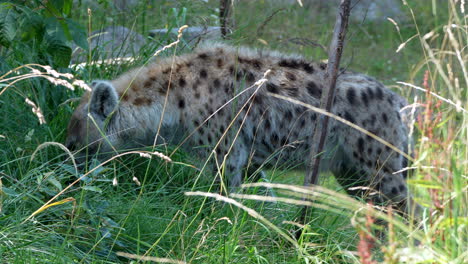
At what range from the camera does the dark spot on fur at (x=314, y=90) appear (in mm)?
4465

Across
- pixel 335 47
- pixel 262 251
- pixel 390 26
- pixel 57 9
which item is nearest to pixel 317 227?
pixel 262 251

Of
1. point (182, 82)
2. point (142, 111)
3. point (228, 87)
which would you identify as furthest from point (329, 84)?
point (142, 111)

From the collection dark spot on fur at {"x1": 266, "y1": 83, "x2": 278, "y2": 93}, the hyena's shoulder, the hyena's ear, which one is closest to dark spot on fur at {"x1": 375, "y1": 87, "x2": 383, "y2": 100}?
the hyena's shoulder

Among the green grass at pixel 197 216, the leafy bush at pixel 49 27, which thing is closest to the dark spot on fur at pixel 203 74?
the green grass at pixel 197 216

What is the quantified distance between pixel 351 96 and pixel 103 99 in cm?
162

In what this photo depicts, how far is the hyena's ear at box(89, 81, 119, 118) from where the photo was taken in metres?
4.10

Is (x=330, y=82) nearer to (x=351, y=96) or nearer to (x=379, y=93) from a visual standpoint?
(x=351, y=96)

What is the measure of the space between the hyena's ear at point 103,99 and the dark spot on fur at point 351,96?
4.98ft

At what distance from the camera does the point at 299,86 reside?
4477 millimetres

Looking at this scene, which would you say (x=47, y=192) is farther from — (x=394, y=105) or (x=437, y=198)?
(x=394, y=105)

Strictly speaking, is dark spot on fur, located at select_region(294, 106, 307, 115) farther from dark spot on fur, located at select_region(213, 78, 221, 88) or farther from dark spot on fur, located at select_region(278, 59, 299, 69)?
dark spot on fur, located at select_region(213, 78, 221, 88)

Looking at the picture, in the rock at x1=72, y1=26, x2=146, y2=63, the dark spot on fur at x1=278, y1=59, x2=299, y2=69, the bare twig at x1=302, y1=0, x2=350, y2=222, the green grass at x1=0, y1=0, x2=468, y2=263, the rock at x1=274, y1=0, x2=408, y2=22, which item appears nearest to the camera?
the green grass at x1=0, y1=0, x2=468, y2=263

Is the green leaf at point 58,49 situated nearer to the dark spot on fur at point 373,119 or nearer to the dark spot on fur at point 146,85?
the dark spot on fur at point 146,85

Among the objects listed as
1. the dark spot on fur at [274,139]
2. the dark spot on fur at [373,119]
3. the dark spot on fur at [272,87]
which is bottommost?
the dark spot on fur at [274,139]
